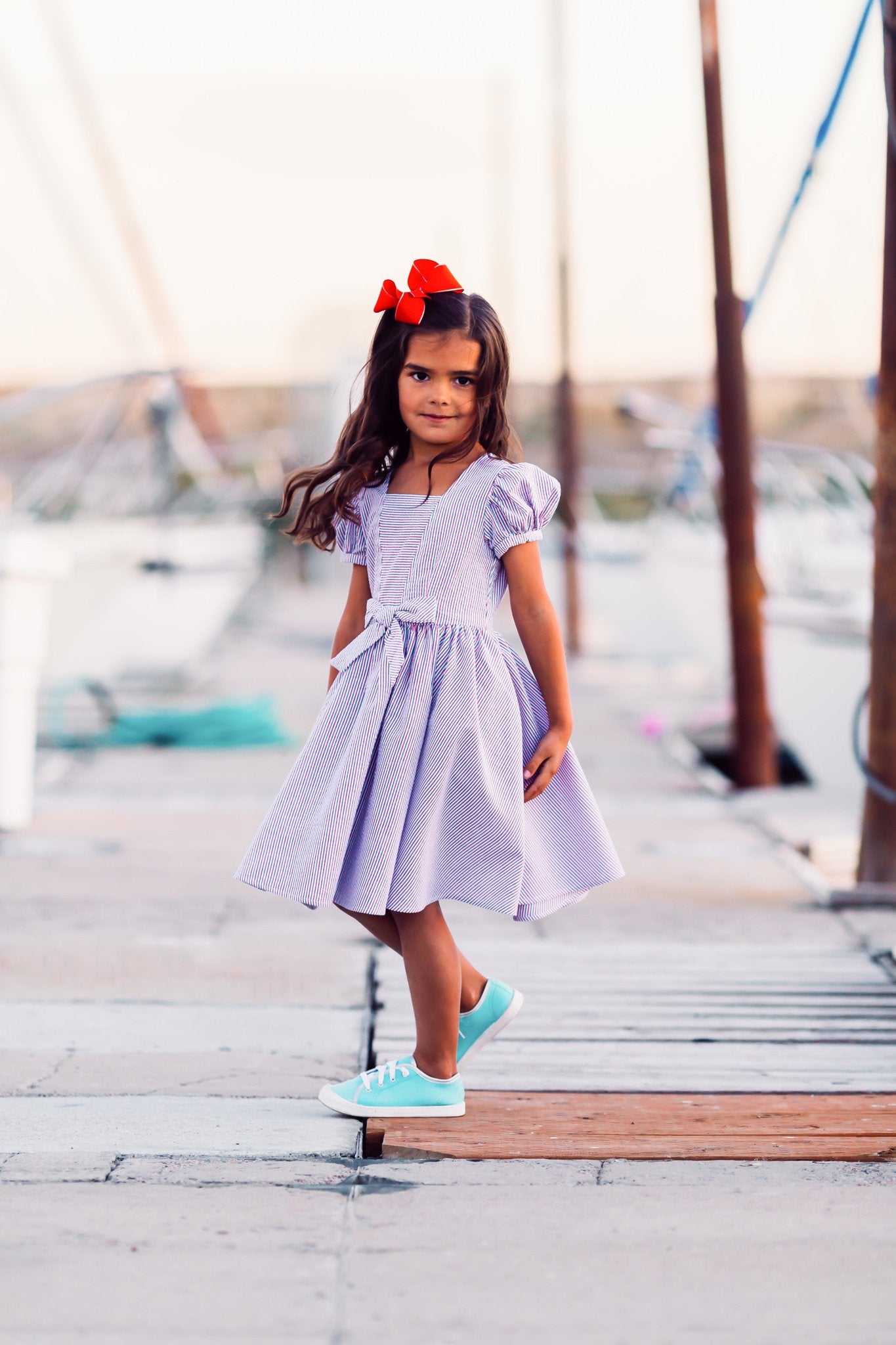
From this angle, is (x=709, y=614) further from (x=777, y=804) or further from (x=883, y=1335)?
(x=883, y=1335)

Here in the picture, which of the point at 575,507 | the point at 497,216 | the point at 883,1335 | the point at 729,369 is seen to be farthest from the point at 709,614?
the point at 497,216

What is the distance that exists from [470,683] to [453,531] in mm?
259

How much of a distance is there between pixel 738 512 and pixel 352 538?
14.3 ft

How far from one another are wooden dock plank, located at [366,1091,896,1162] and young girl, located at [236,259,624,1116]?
0.30 feet

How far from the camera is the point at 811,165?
6633 millimetres

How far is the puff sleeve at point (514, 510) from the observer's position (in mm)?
2521

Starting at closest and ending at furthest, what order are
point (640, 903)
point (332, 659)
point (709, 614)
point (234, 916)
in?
point (332, 659) → point (234, 916) → point (640, 903) → point (709, 614)

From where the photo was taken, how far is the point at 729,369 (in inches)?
265

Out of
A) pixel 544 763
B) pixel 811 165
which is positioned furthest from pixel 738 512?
pixel 544 763

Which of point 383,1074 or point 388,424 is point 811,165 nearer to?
point 388,424

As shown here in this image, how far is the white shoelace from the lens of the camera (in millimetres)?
2557

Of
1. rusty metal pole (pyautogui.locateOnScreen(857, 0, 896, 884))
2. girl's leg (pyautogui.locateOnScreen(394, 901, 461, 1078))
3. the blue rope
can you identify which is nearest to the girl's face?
girl's leg (pyautogui.locateOnScreen(394, 901, 461, 1078))

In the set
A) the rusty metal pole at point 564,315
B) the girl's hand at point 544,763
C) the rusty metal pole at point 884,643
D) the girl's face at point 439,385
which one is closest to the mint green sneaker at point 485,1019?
the girl's hand at point 544,763

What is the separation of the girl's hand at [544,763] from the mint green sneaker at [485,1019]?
381 millimetres
